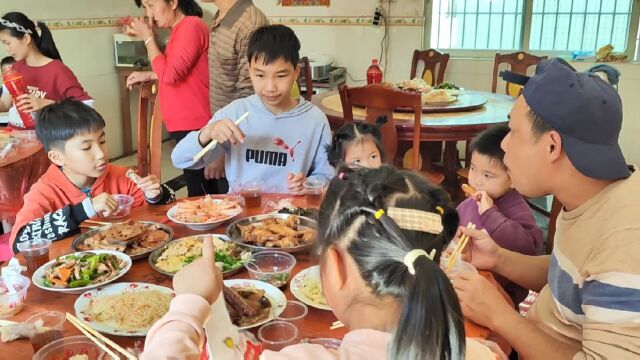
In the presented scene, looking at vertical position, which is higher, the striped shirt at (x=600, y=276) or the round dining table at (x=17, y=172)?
the striped shirt at (x=600, y=276)

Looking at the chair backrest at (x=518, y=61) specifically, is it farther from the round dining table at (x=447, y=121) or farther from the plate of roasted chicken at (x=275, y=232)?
the plate of roasted chicken at (x=275, y=232)

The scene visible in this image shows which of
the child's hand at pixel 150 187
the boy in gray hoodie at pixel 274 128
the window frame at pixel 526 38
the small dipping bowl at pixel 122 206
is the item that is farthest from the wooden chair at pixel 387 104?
the window frame at pixel 526 38

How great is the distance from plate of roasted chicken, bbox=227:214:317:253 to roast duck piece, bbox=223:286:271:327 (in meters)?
0.26

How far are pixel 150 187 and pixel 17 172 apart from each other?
4.40 ft

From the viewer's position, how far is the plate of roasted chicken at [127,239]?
4.87 ft

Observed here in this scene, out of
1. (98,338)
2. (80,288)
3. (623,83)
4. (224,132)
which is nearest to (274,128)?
(224,132)

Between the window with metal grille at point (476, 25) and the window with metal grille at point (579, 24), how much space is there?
19cm

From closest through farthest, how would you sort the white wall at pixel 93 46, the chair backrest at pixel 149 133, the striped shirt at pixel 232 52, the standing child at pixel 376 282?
the standing child at pixel 376 282 < the chair backrest at pixel 149 133 < the striped shirt at pixel 232 52 < the white wall at pixel 93 46

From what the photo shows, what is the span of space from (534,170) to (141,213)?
1.27 m

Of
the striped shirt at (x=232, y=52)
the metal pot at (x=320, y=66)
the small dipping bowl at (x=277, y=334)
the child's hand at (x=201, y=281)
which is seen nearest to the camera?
the child's hand at (x=201, y=281)

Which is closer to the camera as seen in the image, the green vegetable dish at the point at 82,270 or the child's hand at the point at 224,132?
the green vegetable dish at the point at 82,270

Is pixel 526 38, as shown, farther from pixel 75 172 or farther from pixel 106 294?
pixel 106 294

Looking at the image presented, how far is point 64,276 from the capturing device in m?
1.31

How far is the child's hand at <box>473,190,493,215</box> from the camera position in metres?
1.79
